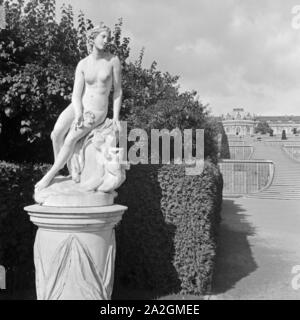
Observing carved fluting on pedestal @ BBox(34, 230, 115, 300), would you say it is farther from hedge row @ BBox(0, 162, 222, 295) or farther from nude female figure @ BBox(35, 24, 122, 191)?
hedge row @ BBox(0, 162, 222, 295)

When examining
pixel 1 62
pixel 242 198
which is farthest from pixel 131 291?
pixel 242 198

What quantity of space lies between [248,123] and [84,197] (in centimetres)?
9950

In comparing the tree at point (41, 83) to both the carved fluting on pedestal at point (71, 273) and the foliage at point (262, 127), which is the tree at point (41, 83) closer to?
the carved fluting on pedestal at point (71, 273)

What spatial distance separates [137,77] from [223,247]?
554 centimetres

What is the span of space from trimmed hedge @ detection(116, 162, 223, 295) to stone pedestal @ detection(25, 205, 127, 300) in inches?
79.3

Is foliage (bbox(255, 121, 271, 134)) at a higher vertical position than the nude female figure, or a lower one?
higher

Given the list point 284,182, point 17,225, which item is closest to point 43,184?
point 17,225

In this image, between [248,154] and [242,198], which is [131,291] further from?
[248,154]

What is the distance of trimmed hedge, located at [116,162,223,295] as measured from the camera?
714 centimetres

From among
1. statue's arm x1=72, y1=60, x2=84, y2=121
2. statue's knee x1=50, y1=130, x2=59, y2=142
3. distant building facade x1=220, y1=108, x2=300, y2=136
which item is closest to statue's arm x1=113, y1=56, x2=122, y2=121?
statue's arm x1=72, y1=60, x2=84, y2=121

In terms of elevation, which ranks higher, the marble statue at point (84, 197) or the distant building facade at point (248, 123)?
the distant building facade at point (248, 123)

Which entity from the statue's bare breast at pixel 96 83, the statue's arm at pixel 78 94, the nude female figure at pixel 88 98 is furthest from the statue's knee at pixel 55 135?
the statue's bare breast at pixel 96 83

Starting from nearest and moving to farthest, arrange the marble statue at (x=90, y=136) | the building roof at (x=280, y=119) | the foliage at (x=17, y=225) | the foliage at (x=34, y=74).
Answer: the marble statue at (x=90, y=136) → the foliage at (x=17, y=225) → the foliage at (x=34, y=74) → the building roof at (x=280, y=119)

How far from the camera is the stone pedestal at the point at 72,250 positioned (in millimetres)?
5039
